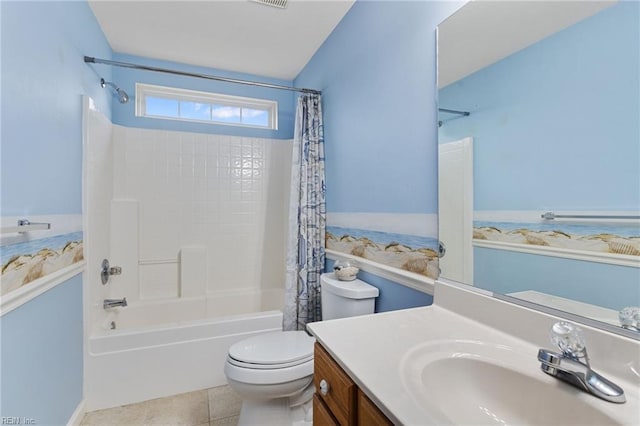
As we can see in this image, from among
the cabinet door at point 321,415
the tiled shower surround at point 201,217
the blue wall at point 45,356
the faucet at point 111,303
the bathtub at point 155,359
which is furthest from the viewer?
the tiled shower surround at point 201,217

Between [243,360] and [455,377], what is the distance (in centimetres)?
96

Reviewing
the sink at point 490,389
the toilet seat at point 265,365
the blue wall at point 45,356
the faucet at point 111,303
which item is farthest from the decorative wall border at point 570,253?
the faucet at point 111,303

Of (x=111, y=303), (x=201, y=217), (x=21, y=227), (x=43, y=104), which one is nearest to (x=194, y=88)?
(x=201, y=217)

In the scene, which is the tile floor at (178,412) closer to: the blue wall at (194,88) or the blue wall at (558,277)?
the blue wall at (558,277)

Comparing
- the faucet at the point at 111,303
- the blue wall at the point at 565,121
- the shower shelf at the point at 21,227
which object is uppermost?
the blue wall at the point at 565,121

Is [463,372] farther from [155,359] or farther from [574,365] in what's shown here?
[155,359]

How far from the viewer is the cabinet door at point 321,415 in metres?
0.81

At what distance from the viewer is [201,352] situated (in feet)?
6.35

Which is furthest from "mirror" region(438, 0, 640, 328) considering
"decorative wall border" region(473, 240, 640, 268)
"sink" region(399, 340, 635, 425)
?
"sink" region(399, 340, 635, 425)

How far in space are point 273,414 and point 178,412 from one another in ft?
2.09

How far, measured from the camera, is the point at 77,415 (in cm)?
159

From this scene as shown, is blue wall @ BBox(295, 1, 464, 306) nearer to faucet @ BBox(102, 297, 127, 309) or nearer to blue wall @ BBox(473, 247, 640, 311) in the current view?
→ blue wall @ BBox(473, 247, 640, 311)

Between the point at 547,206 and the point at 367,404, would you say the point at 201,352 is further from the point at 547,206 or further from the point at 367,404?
the point at 547,206

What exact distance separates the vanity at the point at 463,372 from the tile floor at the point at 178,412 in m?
1.07
